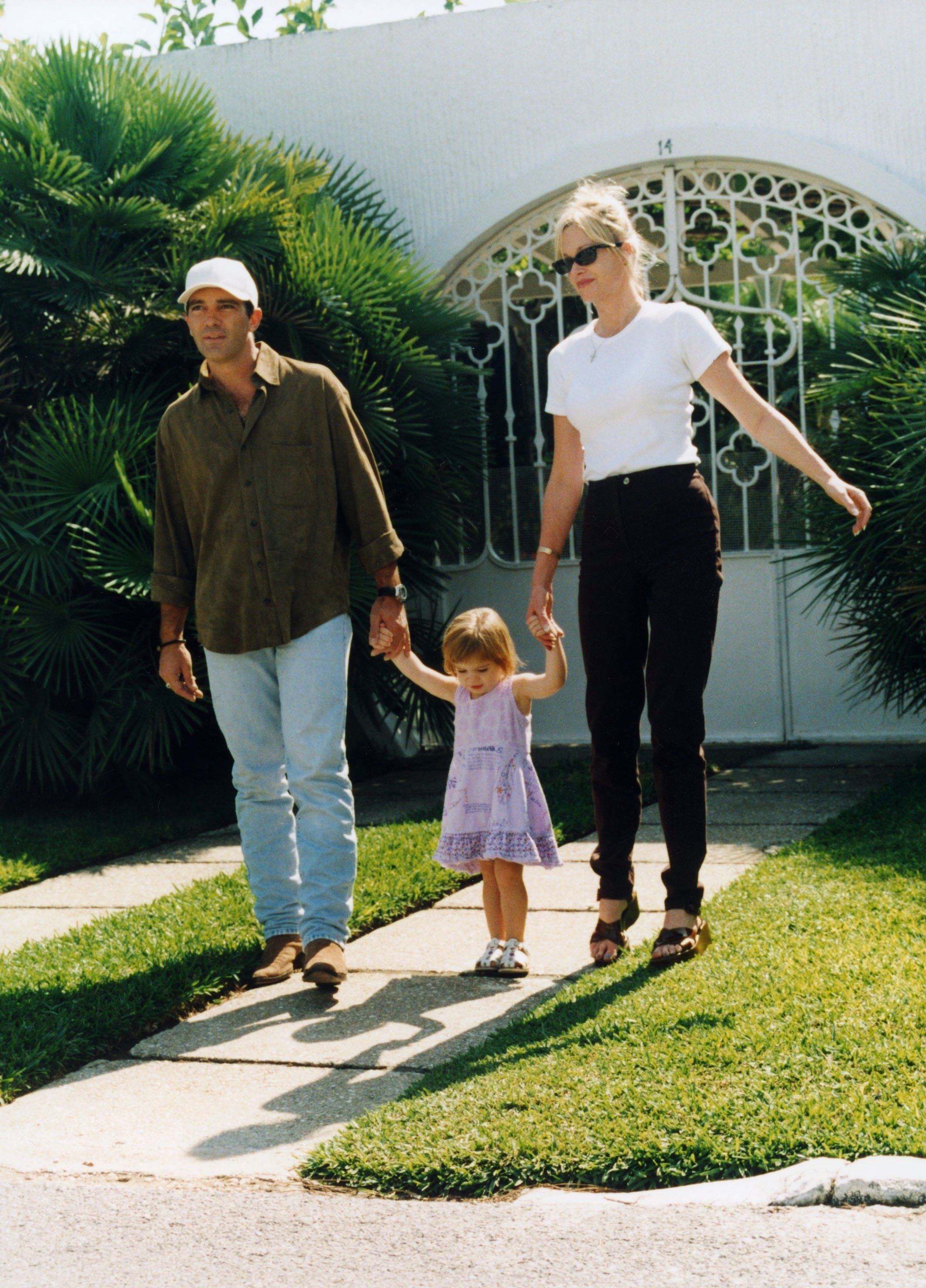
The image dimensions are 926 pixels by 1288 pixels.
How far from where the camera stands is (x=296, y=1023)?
391 cm

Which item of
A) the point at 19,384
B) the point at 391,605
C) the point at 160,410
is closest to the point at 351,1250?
the point at 391,605

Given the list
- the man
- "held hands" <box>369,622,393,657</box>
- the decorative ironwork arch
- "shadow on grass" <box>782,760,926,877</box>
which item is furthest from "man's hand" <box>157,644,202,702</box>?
the decorative ironwork arch

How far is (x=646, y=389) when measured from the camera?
3936mm

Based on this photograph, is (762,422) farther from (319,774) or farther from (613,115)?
(613,115)

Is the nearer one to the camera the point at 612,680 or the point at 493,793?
the point at 612,680

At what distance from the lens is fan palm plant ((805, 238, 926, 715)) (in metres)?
6.25

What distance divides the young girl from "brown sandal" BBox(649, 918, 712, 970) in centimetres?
37

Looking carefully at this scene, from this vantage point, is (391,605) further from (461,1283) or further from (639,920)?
(461,1283)

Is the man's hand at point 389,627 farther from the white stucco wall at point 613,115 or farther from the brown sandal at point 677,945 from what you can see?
the white stucco wall at point 613,115

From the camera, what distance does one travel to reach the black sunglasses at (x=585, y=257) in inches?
157

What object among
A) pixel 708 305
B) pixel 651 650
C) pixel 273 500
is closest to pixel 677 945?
pixel 651 650

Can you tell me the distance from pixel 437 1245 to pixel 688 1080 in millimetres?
731

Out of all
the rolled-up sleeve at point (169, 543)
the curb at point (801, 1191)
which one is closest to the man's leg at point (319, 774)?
the rolled-up sleeve at point (169, 543)

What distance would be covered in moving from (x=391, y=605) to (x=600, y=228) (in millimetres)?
1115
